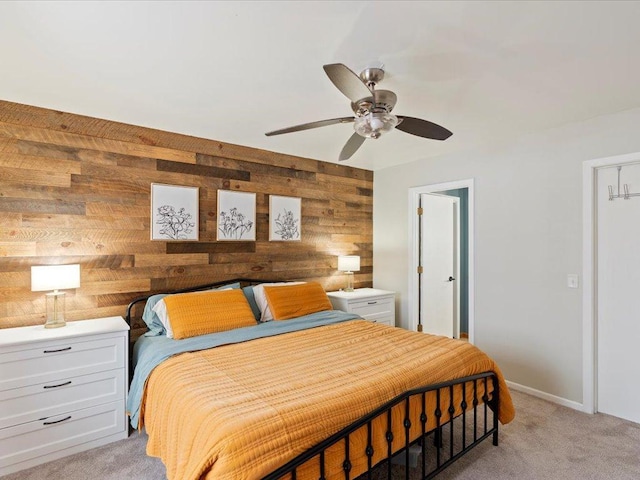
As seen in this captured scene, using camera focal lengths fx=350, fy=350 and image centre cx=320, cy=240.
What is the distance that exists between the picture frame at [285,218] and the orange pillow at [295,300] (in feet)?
2.31

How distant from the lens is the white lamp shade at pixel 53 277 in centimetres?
250

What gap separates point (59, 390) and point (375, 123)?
8.93ft

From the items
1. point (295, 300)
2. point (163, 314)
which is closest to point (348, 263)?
point (295, 300)

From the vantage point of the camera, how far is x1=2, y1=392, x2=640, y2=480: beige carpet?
2170 millimetres

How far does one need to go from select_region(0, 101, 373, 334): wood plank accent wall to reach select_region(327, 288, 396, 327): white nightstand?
0.61m

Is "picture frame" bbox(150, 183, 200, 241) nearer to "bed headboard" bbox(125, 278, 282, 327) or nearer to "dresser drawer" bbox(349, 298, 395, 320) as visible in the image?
"bed headboard" bbox(125, 278, 282, 327)

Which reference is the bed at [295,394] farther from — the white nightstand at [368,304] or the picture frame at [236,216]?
the white nightstand at [368,304]

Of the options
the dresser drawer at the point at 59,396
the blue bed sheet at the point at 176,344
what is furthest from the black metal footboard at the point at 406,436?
the dresser drawer at the point at 59,396

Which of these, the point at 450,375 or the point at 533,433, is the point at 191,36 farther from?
the point at 533,433

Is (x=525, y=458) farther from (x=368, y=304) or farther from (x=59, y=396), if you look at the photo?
(x=59, y=396)

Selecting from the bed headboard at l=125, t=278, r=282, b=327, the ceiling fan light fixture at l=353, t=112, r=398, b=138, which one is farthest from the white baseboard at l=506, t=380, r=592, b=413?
the ceiling fan light fixture at l=353, t=112, r=398, b=138

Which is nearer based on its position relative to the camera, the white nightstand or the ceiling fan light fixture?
the ceiling fan light fixture

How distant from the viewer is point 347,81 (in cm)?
177

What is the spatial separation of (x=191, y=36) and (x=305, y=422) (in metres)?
1.99
